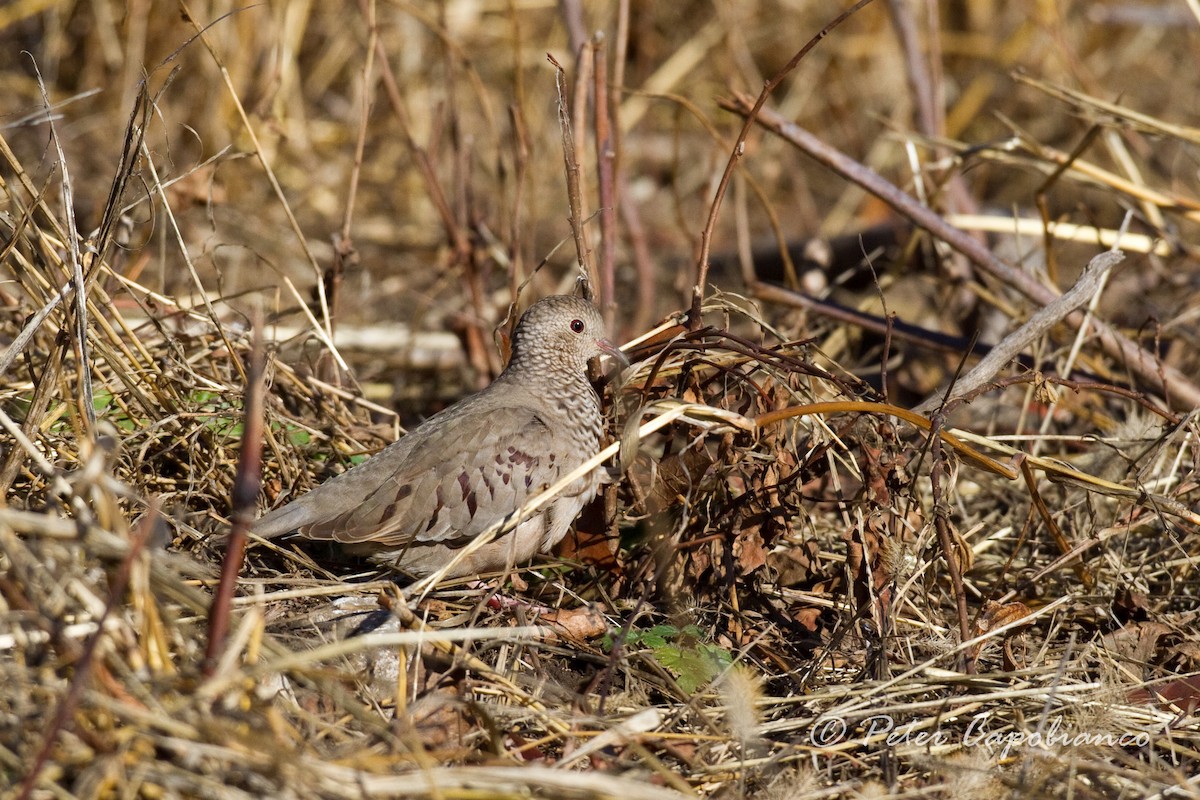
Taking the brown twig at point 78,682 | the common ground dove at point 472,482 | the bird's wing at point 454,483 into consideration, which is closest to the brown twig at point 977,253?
the common ground dove at point 472,482

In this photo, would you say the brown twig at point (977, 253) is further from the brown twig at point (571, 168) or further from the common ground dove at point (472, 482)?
the common ground dove at point (472, 482)

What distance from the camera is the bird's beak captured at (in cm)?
342

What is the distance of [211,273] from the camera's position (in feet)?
18.1

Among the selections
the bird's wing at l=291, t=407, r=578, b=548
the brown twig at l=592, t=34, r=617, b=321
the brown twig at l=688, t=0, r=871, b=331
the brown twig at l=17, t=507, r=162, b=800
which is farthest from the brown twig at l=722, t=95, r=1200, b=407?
the brown twig at l=17, t=507, r=162, b=800

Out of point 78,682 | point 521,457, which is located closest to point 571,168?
point 521,457

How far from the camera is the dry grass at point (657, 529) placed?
208 centimetres

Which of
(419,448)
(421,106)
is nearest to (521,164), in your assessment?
(419,448)

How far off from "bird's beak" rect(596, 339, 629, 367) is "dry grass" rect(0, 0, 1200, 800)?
0.08 m

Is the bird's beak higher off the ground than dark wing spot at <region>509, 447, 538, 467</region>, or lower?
higher

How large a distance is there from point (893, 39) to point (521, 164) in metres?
4.44

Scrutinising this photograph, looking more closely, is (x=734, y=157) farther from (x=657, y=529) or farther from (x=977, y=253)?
(x=977, y=253)

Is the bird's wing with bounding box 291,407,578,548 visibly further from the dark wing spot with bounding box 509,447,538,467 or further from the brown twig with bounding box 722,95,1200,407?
the brown twig with bounding box 722,95,1200,407

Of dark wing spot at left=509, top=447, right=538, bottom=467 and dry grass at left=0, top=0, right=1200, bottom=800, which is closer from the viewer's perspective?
dry grass at left=0, top=0, right=1200, bottom=800

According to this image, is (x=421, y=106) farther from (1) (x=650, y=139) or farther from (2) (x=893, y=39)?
(2) (x=893, y=39)
